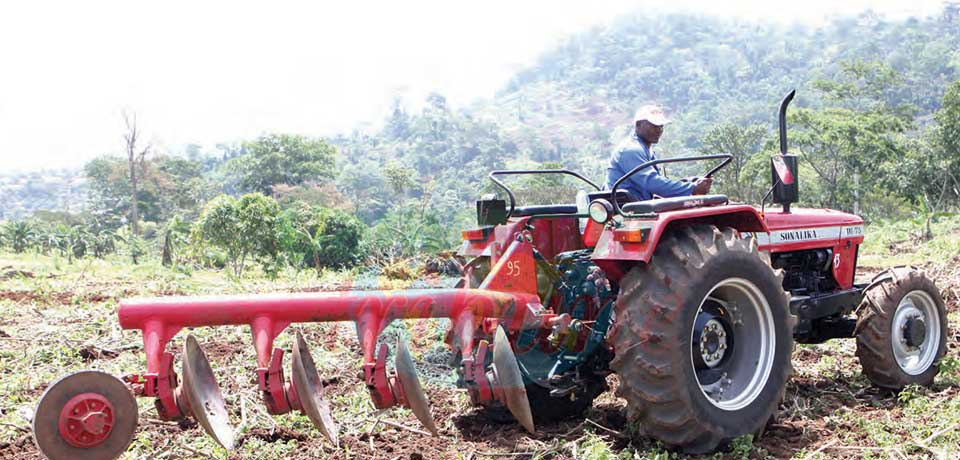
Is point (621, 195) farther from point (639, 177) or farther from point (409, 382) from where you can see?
point (409, 382)

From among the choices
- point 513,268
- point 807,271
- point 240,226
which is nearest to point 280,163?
point 240,226

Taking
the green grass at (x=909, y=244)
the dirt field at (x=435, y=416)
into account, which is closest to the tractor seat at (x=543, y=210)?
the dirt field at (x=435, y=416)

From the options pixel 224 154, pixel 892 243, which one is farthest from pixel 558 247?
pixel 224 154

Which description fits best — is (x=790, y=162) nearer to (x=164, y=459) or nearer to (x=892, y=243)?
(x=164, y=459)

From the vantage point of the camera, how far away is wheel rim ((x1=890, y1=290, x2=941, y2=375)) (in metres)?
5.51

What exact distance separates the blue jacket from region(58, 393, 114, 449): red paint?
3174 millimetres

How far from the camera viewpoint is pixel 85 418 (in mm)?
3230

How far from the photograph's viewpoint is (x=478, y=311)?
402cm

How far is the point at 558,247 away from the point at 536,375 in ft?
3.20

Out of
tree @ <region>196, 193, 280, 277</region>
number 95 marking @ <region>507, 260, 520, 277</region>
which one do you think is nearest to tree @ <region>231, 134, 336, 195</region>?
tree @ <region>196, 193, 280, 277</region>

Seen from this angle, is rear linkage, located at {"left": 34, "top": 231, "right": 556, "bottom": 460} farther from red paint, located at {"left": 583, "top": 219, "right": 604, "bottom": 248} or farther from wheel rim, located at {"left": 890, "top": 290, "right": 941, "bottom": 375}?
wheel rim, located at {"left": 890, "top": 290, "right": 941, "bottom": 375}

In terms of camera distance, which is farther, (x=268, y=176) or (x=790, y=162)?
(x=268, y=176)

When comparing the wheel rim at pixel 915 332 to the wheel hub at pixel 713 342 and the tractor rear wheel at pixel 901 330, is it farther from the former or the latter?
the wheel hub at pixel 713 342

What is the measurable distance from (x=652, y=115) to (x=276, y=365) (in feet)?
9.78
